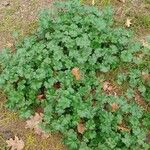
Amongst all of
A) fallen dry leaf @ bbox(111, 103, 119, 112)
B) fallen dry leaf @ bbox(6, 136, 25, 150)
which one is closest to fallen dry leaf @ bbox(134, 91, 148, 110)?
fallen dry leaf @ bbox(111, 103, 119, 112)

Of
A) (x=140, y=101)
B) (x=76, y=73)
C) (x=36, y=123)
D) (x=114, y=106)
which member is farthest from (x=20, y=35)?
(x=140, y=101)

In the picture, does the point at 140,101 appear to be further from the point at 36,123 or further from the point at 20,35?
the point at 20,35

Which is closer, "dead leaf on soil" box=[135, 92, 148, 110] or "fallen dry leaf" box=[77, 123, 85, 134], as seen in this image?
"fallen dry leaf" box=[77, 123, 85, 134]

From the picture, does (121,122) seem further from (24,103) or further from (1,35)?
(1,35)

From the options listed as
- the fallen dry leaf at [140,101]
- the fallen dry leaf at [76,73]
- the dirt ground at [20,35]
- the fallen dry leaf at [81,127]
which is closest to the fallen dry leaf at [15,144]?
the dirt ground at [20,35]

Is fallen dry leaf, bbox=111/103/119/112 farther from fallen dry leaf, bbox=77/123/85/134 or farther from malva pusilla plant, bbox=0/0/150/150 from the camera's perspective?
fallen dry leaf, bbox=77/123/85/134
